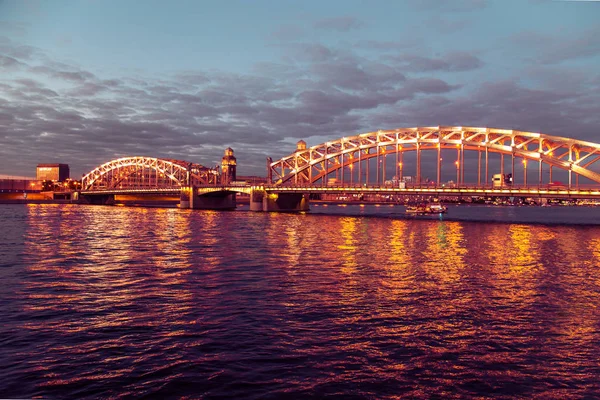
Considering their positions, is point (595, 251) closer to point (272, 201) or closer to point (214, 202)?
point (272, 201)

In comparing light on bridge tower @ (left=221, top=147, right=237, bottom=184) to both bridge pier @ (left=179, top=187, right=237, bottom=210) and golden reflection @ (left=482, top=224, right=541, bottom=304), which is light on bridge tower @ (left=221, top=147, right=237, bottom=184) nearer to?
bridge pier @ (left=179, top=187, right=237, bottom=210)

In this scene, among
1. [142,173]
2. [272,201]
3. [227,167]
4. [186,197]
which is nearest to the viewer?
[272,201]

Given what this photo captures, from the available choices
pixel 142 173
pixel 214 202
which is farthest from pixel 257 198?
pixel 142 173

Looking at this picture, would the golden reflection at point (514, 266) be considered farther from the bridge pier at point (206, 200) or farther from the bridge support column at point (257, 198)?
the bridge pier at point (206, 200)

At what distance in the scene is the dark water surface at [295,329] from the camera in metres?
9.99

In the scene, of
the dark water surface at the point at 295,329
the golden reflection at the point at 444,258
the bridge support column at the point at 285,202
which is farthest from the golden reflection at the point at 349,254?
the bridge support column at the point at 285,202

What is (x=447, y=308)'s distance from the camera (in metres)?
16.5

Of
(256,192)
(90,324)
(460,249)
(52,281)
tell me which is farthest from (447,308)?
(256,192)

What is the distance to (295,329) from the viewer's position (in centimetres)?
1355

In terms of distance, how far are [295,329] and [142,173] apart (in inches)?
6915

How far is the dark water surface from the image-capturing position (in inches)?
393

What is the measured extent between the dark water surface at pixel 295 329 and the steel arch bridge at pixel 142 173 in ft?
387

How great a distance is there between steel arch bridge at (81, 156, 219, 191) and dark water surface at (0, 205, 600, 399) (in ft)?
387

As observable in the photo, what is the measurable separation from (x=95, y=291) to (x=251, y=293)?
6058 mm
